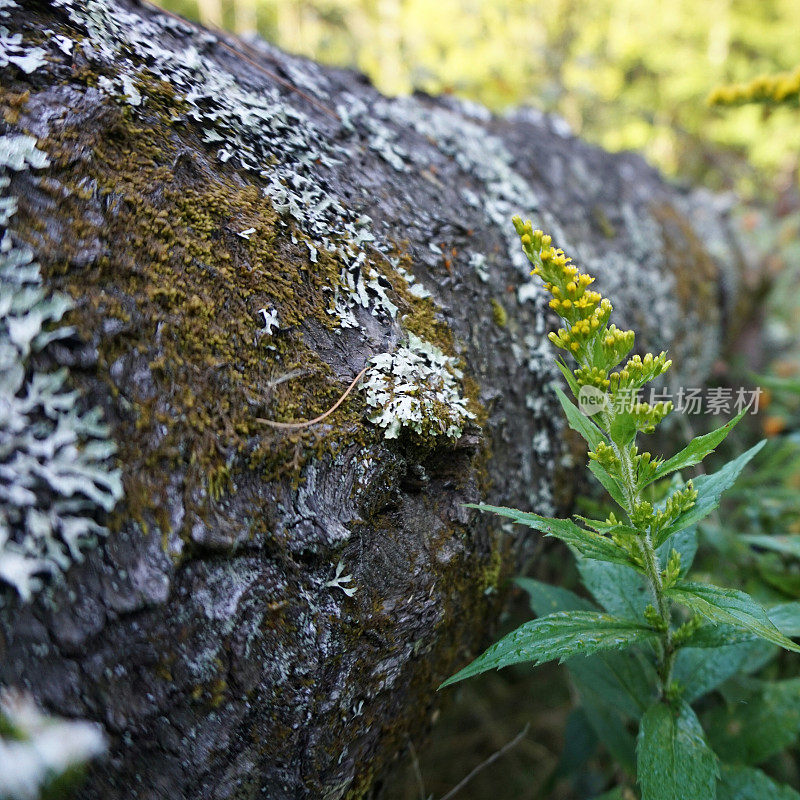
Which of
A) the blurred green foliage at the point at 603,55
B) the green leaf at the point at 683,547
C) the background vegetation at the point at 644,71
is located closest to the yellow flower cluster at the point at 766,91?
the background vegetation at the point at 644,71

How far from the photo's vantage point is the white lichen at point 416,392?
107 cm

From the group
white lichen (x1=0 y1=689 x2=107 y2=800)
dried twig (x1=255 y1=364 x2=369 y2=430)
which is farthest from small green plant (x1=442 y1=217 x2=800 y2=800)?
white lichen (x1=0 y1=689 x2=107 y2=800)

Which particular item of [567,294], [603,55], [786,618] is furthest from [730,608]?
[603,55]

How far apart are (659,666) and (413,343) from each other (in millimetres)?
867

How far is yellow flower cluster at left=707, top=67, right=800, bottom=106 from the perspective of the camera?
2.17 m

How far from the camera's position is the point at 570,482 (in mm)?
1641

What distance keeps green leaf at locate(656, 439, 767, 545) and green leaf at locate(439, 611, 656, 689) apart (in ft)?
0.62

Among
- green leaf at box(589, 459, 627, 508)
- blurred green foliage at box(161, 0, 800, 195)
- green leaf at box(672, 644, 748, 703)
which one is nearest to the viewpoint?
green leaf at box(589, 459, 627, 508)

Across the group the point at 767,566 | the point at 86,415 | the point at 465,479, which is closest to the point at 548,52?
the point at 767,566

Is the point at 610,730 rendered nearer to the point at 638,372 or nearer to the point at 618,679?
the point at 618,679

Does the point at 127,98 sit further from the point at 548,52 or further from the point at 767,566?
the point at 548,52

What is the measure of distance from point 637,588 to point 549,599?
0.20 m

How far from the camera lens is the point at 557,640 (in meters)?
1.02

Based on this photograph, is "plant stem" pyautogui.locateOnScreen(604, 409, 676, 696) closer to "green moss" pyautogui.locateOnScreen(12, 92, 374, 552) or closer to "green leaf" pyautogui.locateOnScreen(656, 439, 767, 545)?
"green leaf" pyautogui.locateOnScreen(656, 439, 767, 545)
